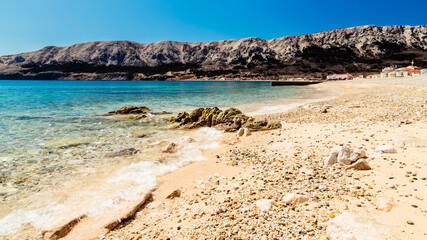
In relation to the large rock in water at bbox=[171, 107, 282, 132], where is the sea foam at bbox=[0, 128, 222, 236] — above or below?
below

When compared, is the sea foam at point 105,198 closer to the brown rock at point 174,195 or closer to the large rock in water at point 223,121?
the brown rock at point 174,195

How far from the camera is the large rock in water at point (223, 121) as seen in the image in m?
12.6

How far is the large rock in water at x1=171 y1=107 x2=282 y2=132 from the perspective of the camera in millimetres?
12607

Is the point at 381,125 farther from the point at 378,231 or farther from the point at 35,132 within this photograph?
the point at 35,132

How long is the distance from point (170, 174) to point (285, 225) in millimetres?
4635

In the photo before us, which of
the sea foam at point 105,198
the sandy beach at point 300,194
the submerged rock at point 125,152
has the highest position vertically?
the sandy beach at point 300,194

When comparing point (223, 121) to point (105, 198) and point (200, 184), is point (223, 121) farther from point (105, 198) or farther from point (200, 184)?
point (105, 198)

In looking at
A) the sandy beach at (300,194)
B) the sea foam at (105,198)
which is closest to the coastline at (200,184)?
the sandy beach at (300,194)

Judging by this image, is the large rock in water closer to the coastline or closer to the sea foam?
the coastline

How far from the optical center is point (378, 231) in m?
3.15

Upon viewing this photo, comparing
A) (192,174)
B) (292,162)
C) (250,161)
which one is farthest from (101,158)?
(292,162)

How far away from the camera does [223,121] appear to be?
1445 cm

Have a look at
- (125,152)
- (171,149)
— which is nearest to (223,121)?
(171,149)

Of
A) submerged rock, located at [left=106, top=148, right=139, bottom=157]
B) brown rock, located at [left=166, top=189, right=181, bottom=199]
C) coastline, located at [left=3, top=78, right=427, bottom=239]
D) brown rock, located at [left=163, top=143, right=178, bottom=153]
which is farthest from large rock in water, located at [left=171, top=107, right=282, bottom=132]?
brown rock, located at [left=166, top=189, right=181, bottom=199]
